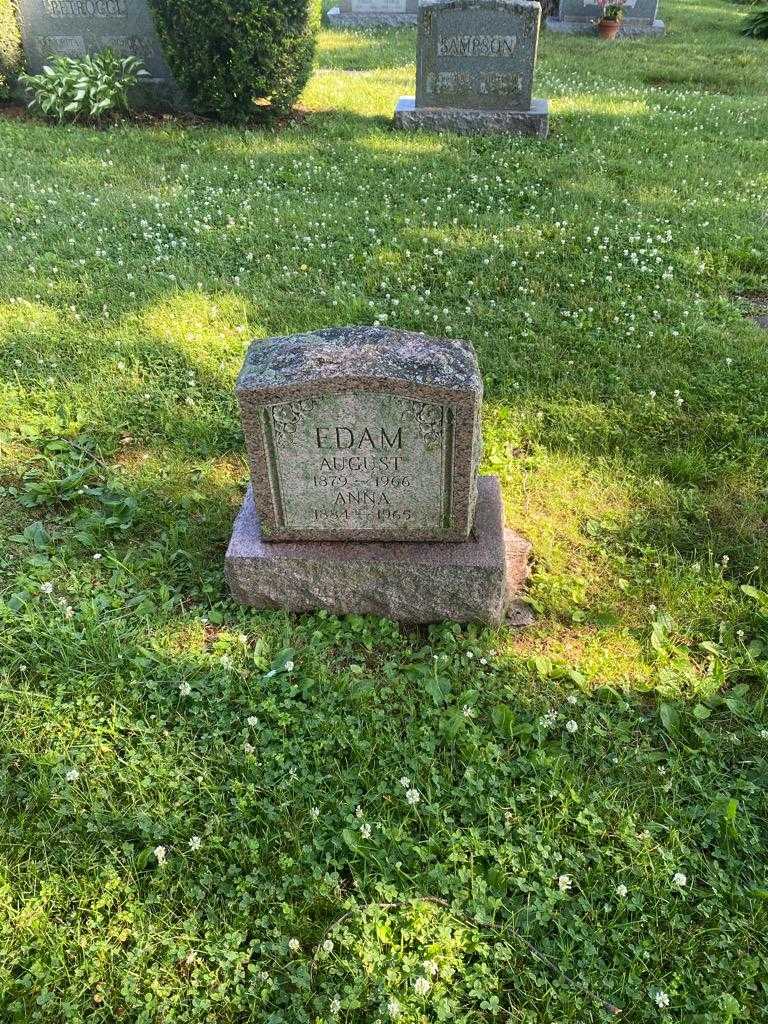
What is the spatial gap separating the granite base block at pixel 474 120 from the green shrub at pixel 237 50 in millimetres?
1448

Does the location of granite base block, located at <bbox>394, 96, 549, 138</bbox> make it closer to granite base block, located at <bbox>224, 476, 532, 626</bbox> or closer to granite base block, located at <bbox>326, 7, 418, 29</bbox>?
granite base block, located at <bbox>224, 476, 532, 626</bbox>

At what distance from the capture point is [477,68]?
9453 mm

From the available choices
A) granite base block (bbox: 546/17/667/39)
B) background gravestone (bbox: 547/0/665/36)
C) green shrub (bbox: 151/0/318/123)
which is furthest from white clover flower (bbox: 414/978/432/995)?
background gravestone (bbox: 547/0/665/36)

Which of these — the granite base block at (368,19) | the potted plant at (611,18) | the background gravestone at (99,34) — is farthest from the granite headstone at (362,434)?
the granite base block at (368,19)

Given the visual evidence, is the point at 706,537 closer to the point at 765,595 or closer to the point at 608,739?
the point at 765,595

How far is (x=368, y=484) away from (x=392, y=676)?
2.71 feet

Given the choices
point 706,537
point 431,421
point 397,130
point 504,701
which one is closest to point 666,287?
point 706,537

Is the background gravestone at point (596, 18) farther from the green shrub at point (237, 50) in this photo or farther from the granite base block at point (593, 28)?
the green shrub at point (237, 50)

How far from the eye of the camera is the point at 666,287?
600 cm

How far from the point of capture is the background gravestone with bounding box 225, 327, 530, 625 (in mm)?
3092

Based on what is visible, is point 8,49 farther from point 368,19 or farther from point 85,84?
point 368,19

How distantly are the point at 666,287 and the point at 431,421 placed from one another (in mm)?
3734

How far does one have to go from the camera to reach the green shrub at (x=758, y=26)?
15508 millimetres

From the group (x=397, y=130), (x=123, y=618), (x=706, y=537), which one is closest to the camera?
(x=123, y=618)
